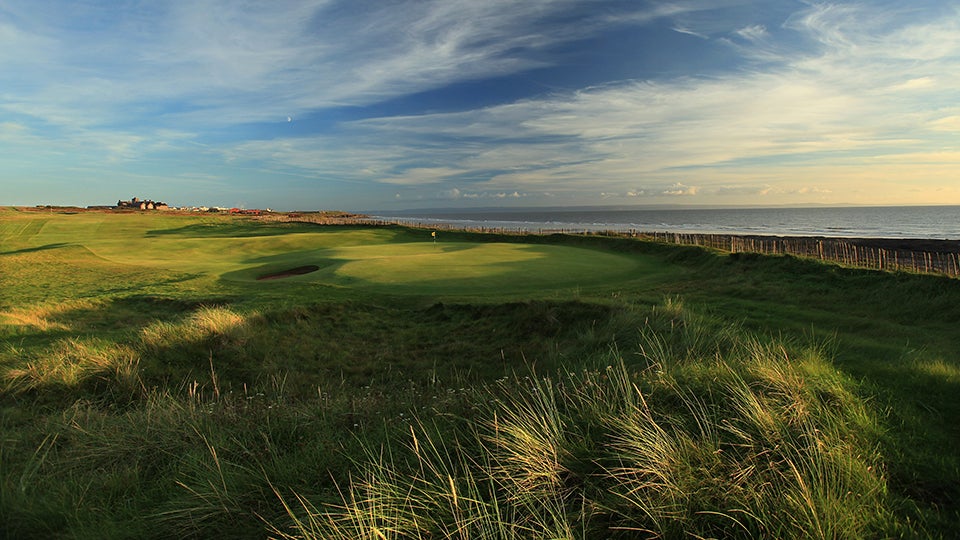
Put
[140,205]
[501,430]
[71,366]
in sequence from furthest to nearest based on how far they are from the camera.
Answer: [140,205]
[71,366]
[501,430]

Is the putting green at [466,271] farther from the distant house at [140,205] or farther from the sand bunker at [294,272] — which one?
the distant house at [140,205]

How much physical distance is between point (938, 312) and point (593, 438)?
13.1 m

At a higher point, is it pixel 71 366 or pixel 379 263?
pixel 379 263

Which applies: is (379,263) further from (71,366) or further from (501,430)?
(501,430)

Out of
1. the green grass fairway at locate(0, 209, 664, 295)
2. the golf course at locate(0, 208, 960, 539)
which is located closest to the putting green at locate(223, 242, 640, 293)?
the green grass fairway at locate(0, 209, 664, 295)

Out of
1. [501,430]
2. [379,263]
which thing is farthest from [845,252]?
[501,430]

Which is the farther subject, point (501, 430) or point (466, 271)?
point (466, 271)

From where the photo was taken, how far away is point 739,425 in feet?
13.0

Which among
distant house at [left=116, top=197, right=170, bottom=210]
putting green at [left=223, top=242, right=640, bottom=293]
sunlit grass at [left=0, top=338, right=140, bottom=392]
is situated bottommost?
sunlit grass at [left=0, top=338, right=140, bottom=392]

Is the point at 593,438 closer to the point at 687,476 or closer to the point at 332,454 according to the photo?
the point at 687,476

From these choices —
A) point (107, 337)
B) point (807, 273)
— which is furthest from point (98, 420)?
point (807, 273)

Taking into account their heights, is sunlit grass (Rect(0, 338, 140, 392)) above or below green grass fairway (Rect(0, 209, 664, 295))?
below

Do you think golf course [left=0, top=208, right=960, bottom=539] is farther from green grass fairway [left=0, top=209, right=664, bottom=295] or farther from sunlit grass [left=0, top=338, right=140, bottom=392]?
green grass fairway [left=0, top=209, right=664, bottom=295]

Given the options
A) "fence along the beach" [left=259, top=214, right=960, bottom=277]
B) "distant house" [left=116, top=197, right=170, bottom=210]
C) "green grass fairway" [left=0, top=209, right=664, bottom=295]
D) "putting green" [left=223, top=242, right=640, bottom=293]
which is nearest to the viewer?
"putting green" [left=223, top=242, right=640, bottom=293]
